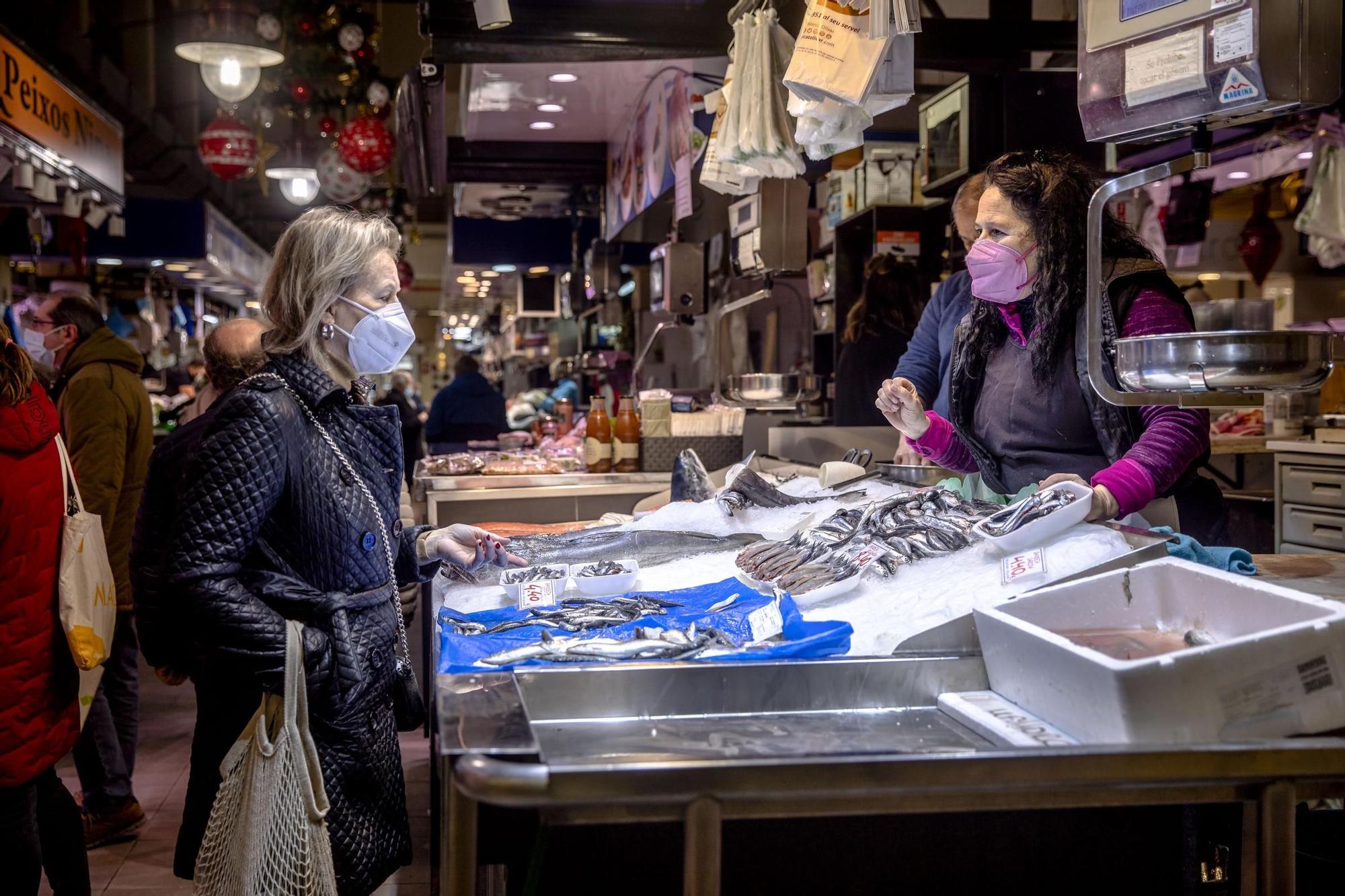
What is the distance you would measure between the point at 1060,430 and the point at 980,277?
0.42m

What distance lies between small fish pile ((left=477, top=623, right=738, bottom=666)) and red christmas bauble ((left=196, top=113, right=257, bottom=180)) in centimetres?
864

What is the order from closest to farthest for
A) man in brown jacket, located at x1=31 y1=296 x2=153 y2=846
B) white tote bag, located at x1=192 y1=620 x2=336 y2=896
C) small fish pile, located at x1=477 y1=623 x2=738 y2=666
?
1. small fish pile, located at x1=477 y1=623 x2=738 y2=666
2. white tote bag, located at x1=192 y1=620 x2=336 y2=896
3. man in brown jacket, located at x1=31 y1=296 x2=153 y2=846

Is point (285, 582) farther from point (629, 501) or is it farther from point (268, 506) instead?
point (629, 501)

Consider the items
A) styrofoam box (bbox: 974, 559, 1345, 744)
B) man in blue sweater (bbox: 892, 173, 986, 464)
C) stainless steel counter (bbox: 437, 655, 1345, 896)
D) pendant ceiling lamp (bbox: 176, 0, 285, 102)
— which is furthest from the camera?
pendant ceiling lamp (bbox: 176, 0, 285, 102)

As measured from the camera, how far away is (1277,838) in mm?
1446

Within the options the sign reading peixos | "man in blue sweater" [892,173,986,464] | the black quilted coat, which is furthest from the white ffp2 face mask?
the sign reading peixos

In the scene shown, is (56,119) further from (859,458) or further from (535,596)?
(535,596)

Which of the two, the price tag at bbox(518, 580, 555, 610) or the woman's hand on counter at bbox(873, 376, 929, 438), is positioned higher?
the woman's hand on counter at bbox(873, 376, 929, 438)

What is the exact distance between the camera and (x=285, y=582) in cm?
211

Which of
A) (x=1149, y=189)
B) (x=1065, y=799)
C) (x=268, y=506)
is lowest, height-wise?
(x=1065, y=799)

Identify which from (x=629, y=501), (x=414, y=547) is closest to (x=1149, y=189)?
(x=629, y=501)

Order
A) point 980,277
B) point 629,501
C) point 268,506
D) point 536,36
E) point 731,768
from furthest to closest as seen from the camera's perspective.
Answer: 1. point 629,501
2. point 536,36
3. point 980,277
4. point 268,506
5. point 731,768

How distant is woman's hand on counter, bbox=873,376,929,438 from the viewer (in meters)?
2.91

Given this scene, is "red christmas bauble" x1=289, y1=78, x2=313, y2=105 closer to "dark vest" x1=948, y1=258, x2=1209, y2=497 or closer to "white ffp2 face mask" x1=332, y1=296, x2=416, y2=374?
"white ffp2 face mask" x1=332, y1=296, x2=416, y2=374
